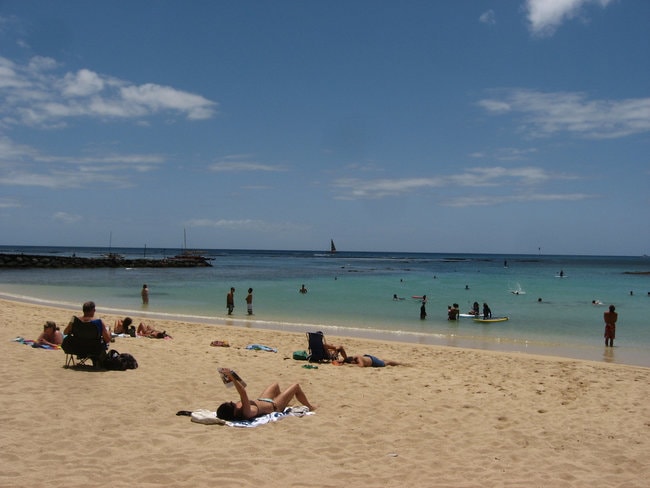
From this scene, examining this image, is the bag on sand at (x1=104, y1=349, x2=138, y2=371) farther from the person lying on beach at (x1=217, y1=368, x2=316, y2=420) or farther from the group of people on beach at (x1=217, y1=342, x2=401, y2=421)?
the person lying on beach at (x1=217, y1=368, x2=316, y2=420)

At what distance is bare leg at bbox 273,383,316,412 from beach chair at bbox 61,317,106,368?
3.60m

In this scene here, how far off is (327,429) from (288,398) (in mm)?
1055

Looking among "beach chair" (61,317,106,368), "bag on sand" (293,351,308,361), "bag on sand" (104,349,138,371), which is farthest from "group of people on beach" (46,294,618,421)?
"bag on sand" (293,351,308,361)

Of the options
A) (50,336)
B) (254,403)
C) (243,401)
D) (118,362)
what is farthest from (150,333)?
(243,401)

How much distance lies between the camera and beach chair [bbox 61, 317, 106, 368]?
365 inches

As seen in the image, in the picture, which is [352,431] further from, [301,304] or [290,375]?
[301,304]

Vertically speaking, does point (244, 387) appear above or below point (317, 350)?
above

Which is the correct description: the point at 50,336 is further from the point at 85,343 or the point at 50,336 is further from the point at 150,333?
the point at 150,333

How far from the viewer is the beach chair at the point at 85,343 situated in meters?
9.28

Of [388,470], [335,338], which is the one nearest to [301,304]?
[335,338]

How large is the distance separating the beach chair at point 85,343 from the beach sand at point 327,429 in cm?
34

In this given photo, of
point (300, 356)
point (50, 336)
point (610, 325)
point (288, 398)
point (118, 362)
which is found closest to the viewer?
point (288, 398)

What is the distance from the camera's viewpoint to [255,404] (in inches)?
284

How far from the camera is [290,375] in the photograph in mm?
10336
